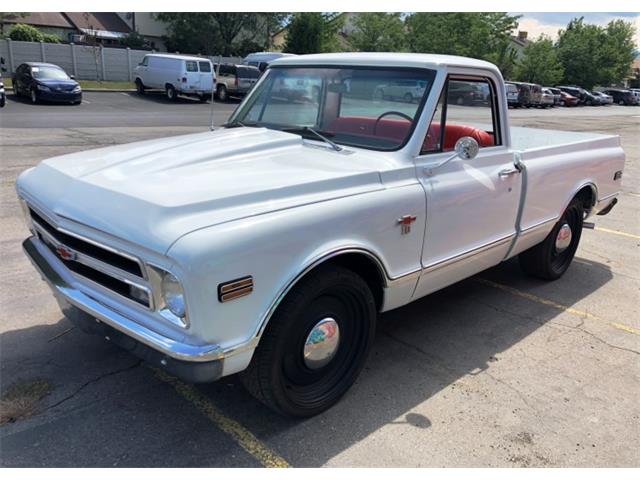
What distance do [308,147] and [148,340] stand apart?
171 cm

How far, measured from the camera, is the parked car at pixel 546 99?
127 feet

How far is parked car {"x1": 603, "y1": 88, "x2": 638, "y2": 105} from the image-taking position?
173 feet

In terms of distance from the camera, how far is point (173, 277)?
2.29 m

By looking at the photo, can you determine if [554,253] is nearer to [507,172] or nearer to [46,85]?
[507,172]

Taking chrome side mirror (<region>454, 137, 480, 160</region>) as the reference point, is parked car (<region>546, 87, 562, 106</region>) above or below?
below

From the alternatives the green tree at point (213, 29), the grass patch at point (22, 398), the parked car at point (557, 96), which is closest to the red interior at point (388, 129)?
the grass patch at point (22, 398)

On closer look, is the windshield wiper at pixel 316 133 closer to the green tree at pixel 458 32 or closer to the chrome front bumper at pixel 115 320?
the chrome front bumper at pixel 115 320

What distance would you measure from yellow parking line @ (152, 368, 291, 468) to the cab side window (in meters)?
2.00

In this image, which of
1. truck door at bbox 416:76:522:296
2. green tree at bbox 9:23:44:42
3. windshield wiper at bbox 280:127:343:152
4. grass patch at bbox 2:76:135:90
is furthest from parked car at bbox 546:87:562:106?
windshield wiper at bbox 280:127:343:152

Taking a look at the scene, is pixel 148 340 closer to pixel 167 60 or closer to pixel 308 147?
pixel 308 147

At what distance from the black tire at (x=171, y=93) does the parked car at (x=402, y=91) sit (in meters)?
24.3

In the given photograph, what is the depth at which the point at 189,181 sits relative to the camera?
9.14ft

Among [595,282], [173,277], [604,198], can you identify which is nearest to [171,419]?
[173,277]

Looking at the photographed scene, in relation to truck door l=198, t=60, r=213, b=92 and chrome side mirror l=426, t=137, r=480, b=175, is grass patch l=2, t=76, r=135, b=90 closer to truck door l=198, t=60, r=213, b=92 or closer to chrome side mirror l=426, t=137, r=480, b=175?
truck door l=198, t=60, r=213, b=92
